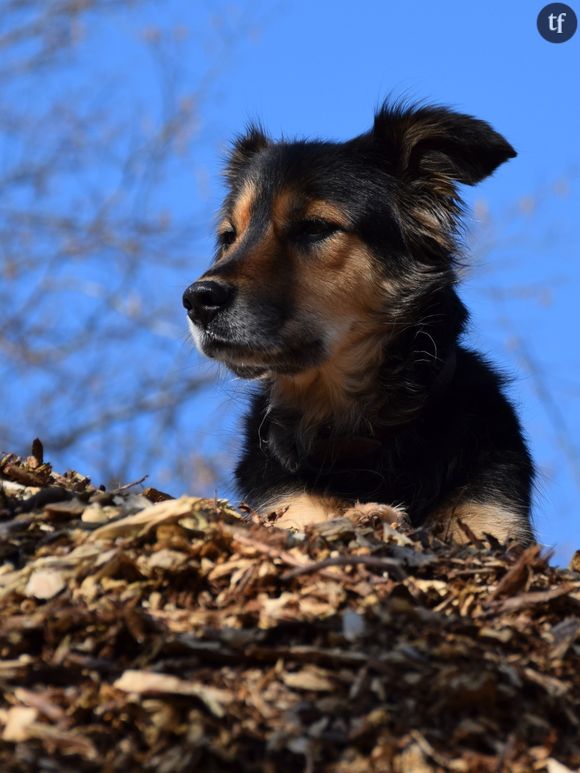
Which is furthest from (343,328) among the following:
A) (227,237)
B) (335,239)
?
(227,237)

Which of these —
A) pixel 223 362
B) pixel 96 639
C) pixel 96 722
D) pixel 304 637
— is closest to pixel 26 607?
pixel 96 639

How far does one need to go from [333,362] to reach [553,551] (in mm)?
2177

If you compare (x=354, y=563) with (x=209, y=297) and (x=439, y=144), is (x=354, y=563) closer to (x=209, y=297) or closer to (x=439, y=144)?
(x=209, y=297)

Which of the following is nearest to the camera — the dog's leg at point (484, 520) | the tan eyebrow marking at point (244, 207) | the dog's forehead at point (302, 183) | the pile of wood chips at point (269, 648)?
the pile of wood chips at point (269, 648)

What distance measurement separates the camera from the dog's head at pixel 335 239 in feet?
16.2

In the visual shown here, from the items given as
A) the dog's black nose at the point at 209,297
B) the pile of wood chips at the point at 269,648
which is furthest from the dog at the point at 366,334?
the pile of wood chips at the point at 269,648

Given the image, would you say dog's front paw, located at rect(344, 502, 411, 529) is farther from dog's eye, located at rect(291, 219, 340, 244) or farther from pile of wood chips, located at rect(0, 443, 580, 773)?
dog's eye, located at rect(291, 219, 340, 244)

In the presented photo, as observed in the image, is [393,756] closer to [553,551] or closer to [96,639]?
[96,639]

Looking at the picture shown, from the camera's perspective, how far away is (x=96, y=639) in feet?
8.39

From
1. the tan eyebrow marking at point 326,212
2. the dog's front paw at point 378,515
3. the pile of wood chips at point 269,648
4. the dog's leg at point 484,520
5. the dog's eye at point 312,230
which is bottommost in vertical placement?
the pile of wood chips at point 269,648

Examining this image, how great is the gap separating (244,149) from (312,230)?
121 centimetres

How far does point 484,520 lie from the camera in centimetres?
457

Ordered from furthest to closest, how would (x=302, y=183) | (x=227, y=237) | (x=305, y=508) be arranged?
(x=227, y=237)
(x=302, y=183)
(x=305, y=508)

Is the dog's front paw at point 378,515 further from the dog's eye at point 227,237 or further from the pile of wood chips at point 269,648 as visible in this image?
the dog's eye at point 227,237
